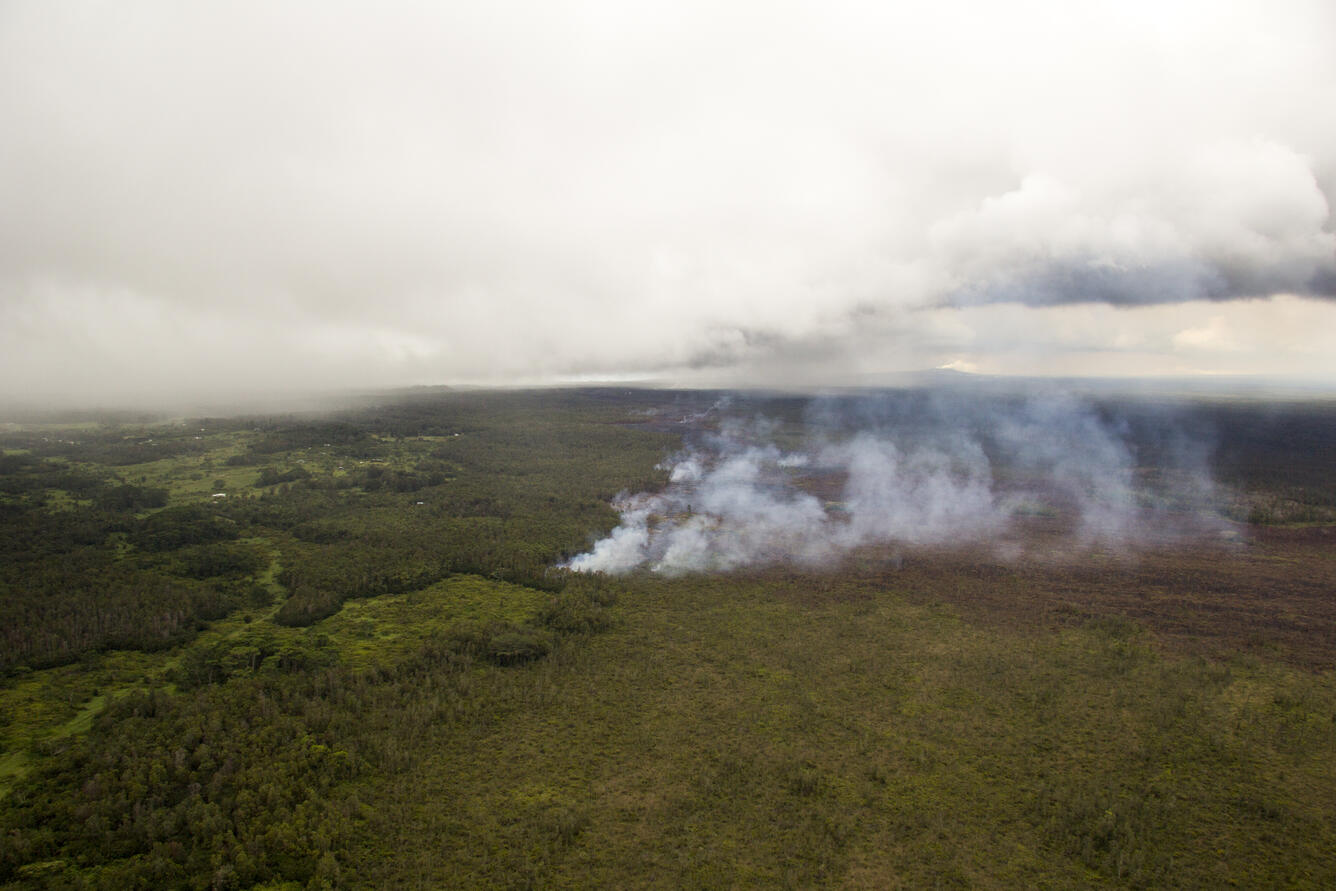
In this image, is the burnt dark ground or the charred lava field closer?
the charred lava field

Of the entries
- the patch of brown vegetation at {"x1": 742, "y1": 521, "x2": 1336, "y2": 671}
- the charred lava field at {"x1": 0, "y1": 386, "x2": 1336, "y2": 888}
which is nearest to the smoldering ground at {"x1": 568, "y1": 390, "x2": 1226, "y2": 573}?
the charred lava field at {"x1": 0, "y1": 386, "x2": 1336, "y2": 888}

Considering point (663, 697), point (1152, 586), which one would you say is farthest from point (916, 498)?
point (663, 697)

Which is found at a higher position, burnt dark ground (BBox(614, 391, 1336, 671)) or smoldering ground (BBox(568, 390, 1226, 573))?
smoldering ground (BBox(568, 390, 1226, 573))

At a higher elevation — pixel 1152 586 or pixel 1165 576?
pixel 1152 586

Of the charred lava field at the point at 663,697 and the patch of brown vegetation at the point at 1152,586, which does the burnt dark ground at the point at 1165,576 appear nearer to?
the patch of brown vegetation at the point at 1152,586

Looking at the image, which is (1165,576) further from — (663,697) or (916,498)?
(663,697)

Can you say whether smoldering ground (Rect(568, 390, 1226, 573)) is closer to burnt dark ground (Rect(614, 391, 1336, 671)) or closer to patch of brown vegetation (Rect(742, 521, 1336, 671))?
burnt dark ground (Rect(614, 391, 1336, 671))

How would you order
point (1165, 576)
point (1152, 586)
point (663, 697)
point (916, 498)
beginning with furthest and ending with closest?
point (916, 498), point (1165, 576), point (1152, 586), point (663, 697)
